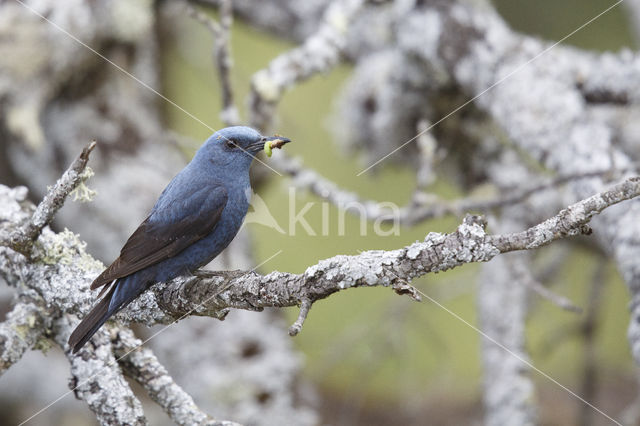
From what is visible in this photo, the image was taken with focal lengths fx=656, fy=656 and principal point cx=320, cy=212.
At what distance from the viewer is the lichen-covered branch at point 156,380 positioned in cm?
182

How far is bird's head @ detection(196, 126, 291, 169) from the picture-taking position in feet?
8.32

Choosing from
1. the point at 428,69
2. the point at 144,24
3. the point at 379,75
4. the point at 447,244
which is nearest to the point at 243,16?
the point at 144,24

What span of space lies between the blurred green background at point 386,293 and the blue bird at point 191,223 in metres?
1.22

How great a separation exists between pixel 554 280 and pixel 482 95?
50.7 inches

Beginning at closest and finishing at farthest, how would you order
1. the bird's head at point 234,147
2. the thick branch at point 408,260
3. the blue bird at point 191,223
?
1. the thick branch at point 408,260
2. the blue bird at point 191,223
3. the bird's head at point 234,147

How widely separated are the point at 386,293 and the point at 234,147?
2441 millimetres

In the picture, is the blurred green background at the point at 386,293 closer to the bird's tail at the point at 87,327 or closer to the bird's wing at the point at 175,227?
the bird's wing at the point at 175,227

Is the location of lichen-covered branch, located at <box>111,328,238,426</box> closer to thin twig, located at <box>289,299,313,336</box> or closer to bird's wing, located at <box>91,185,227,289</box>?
bird's wing, located at <box>91,185,227,289</box>

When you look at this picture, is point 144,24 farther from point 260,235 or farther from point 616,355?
point 616,355

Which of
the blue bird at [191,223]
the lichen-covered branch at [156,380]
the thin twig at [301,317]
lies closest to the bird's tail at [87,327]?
the blue bird at [191,223]

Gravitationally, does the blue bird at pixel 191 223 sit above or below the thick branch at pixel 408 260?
above

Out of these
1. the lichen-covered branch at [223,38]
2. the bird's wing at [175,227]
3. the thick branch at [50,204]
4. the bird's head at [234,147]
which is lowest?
the thick branch at [50,204]

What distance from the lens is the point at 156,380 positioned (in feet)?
6.18

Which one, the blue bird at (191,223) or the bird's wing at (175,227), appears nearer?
the blue bird at (191,223)
